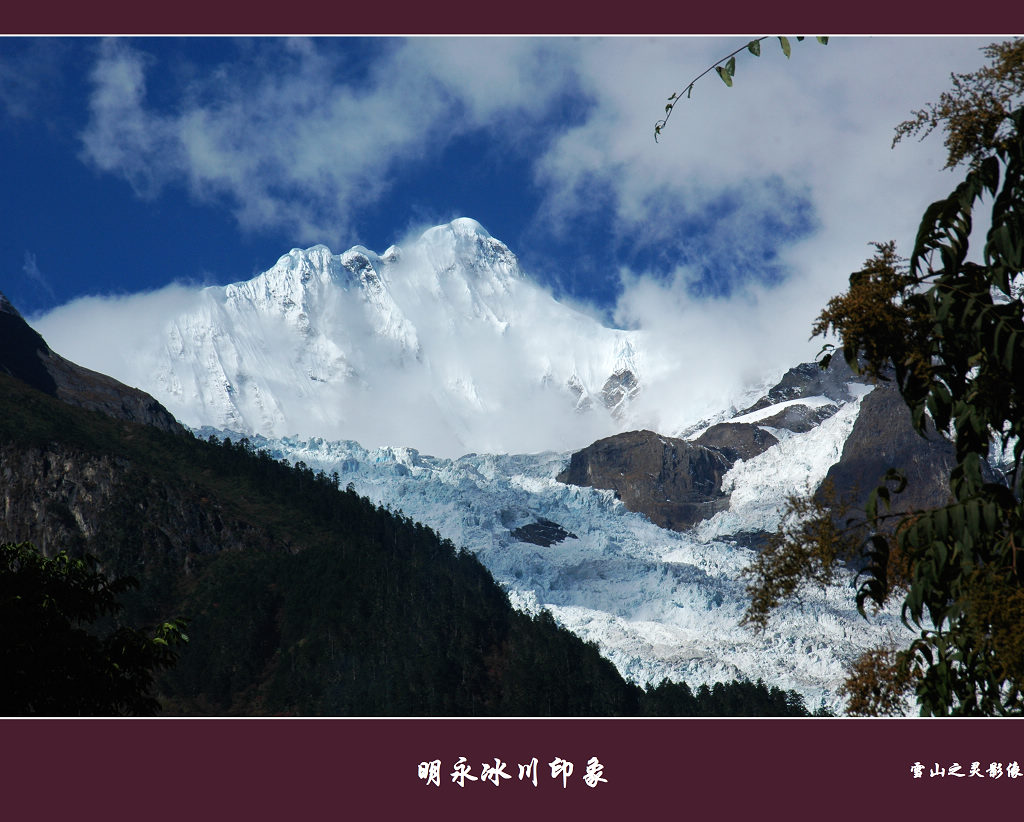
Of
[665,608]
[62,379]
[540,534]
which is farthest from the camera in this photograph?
[540,534]

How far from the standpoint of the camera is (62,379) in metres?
138

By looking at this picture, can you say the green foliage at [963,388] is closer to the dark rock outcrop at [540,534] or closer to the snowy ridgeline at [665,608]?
the snowy ridgeline at [665,608]

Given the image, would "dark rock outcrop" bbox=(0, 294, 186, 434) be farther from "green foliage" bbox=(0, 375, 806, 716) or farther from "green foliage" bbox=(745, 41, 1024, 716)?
"green foliage" bbox=(745, 41, 1024, 716)

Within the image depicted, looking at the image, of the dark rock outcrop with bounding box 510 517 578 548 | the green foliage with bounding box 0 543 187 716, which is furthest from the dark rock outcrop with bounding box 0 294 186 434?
the green foliage with bounding box 0 543 187 716

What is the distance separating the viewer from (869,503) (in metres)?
6.76

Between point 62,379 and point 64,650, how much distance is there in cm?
13725

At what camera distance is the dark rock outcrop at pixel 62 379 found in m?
130

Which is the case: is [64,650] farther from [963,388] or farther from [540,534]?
[540,534]

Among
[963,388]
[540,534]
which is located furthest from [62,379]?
[963,388]

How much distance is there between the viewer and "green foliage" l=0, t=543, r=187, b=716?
1162cm

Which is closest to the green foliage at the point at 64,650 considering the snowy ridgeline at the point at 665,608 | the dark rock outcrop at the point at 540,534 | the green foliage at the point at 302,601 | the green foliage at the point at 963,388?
the green foliage at the point at 963,388

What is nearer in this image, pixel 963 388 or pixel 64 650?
pixel 963 388
